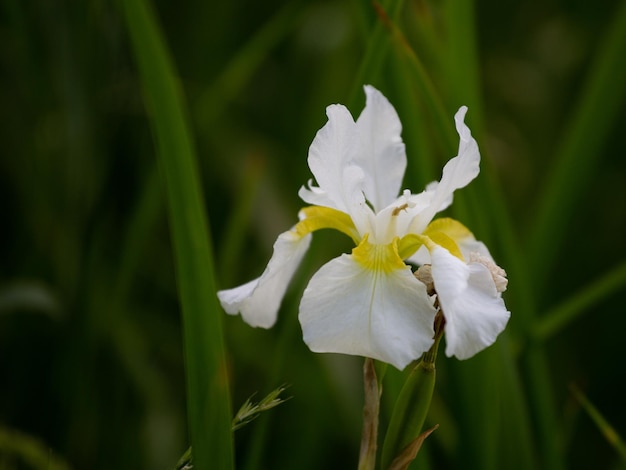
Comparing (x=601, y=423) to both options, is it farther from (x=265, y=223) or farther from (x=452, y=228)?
(x=265, y=223)

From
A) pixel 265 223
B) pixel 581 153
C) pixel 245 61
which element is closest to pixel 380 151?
pixel 581 153

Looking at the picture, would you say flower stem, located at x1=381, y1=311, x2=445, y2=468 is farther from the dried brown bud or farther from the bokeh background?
the bokeh background

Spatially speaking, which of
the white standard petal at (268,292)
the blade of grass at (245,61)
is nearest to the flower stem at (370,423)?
the white standard petal at (268,292)

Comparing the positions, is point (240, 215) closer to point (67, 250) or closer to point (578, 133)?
point (67, 250)

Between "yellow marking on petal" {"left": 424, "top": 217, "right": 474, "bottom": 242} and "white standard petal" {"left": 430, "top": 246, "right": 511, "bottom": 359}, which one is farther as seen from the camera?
"yellow marking on petal" {"left": 424, "top": 217, "right": 474, "bottom": 242}

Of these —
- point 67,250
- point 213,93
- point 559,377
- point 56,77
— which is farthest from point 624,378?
point 56,77

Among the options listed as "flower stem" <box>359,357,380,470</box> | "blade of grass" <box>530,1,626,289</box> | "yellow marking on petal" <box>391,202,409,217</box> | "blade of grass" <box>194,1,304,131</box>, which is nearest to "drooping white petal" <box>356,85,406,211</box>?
"yellow marking on petal" <box>391,202,409,217</box>

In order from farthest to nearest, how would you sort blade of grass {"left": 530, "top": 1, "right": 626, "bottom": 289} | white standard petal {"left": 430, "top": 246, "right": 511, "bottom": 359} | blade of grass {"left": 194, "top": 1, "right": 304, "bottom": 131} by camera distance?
1. blade of grass {"left": 194, "top": 1, "right": 304, "bottom": 131}
2. blade of grass {"left": 530, "top": 1, "right": 626, "bottom": 289}
3. white standard petal {"left": 430, "top": 246, "right": 511, "bottom": 359}

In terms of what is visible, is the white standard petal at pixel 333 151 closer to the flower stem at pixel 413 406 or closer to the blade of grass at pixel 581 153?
the flower stem at pixel 413 406
